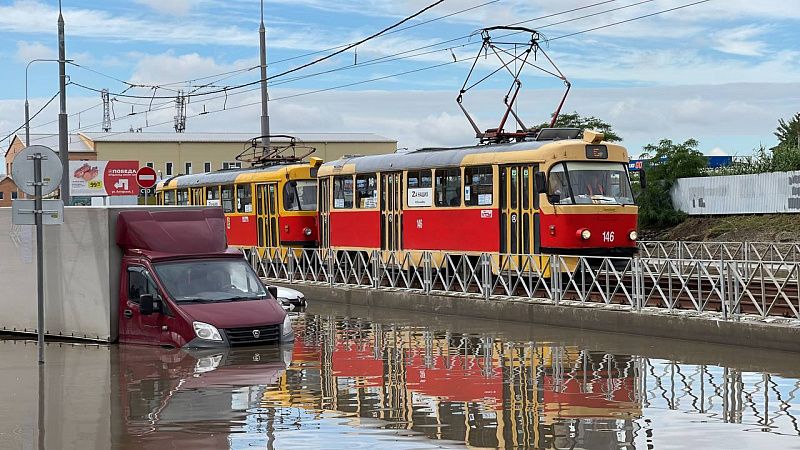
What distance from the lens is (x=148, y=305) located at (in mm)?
19125

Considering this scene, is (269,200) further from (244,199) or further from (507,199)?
(507,199)

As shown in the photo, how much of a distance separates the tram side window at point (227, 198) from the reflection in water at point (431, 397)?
20981 millimetres

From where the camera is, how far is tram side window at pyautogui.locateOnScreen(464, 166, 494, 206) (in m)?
27.6

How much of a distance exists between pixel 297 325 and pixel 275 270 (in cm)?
1063

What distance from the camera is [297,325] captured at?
24.2 metres

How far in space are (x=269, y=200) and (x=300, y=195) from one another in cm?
127

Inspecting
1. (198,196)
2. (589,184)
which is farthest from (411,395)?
(198,196)

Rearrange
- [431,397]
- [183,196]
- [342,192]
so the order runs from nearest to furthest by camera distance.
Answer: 1. [431,397]
2. [342,192]
3. [183,196]

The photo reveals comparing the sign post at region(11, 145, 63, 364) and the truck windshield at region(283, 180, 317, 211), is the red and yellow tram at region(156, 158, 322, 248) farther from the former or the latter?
the sign post at region(11, 145, 63, 364)

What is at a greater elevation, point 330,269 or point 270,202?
point 270,202

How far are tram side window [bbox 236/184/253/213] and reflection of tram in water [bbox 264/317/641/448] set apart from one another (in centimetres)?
1828

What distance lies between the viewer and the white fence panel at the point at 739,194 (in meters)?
51.8

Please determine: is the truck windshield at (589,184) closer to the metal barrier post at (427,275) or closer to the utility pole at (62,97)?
the metal barrier post at (427,275)

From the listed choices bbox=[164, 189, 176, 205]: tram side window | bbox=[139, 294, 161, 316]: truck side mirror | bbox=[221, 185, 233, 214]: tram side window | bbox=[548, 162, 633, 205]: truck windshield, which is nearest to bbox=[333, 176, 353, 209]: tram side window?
bbox=[221, 185, 233, 214]: tram side window
